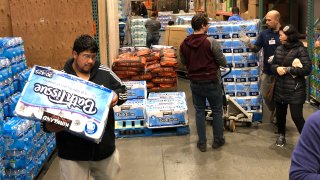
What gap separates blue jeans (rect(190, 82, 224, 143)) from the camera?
609 cm

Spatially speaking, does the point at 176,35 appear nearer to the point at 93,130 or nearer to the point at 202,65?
the point at 202,65

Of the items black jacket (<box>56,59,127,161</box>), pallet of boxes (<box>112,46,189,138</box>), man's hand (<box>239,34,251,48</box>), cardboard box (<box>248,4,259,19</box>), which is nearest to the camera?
black jacket (<box>56,59,127,161</box>)

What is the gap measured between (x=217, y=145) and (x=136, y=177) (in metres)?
1.55

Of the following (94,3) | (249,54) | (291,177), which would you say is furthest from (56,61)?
(291,177)

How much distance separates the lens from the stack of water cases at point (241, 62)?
24.3ft

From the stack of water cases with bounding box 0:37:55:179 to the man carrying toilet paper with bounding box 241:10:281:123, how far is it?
12.7 feet

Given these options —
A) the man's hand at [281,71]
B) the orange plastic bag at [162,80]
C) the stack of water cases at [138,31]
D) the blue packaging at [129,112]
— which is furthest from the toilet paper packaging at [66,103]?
the stack of water cases at [138,31]

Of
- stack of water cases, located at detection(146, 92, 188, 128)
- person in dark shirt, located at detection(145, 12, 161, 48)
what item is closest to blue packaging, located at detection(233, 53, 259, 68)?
stack of water cases, located at detection(146, 92, 188, 128)

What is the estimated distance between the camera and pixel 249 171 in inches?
220

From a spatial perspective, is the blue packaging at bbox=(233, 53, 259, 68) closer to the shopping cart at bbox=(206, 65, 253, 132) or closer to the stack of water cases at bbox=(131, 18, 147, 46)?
the shopping cart at bbox=(206, 65, 253, 132)

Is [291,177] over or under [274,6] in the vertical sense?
under

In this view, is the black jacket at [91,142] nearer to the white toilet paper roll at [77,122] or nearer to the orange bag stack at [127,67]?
the white toilet paper roll at [77,122]

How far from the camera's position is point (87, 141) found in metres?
3.34

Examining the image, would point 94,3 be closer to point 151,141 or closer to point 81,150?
point 151,141
